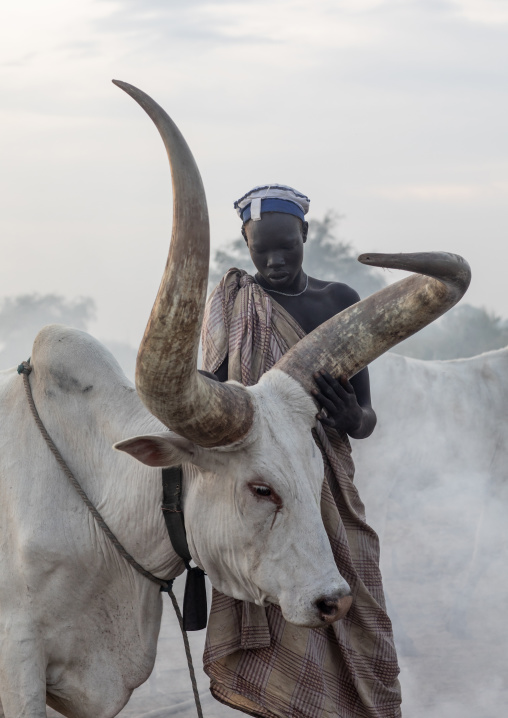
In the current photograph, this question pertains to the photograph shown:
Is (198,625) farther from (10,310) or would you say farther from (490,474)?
(10,310)

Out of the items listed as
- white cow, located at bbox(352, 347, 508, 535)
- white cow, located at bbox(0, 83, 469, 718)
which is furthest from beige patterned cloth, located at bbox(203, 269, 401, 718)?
white cow, located at bbox(352, 347, 508, 535)

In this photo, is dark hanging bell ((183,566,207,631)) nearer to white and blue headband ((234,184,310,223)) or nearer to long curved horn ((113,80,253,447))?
long curved horn ((113,80,253,447))

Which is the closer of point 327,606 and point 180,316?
point 180,316

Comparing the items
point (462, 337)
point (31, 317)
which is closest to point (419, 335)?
point (462, 337)

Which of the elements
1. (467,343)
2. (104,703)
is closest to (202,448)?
(104,703)

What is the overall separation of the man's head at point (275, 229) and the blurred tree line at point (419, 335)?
40.8 ft

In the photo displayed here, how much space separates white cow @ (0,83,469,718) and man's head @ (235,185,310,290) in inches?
13.4

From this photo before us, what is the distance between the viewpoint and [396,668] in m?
3.30

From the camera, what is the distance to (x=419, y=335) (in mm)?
20875

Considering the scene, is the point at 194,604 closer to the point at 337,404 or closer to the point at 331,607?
the point at 331,607

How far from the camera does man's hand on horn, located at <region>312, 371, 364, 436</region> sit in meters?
2.98

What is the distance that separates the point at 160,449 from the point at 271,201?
3.25 ft

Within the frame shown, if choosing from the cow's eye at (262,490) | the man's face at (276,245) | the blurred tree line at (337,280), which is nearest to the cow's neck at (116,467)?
the cow's eye at (262,490)

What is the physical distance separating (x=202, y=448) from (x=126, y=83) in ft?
3.39
